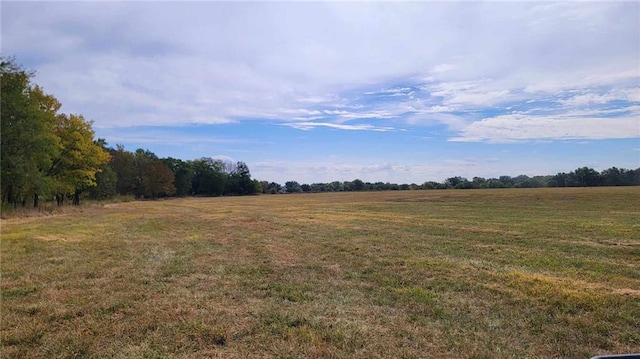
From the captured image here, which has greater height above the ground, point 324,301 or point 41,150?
point 41,150

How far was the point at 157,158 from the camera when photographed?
116438 mm

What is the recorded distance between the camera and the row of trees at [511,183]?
82688 mm

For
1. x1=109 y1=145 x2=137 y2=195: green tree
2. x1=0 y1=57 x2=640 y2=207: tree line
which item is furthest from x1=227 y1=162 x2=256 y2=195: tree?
x1=109 y1=145 x2=137 y2=195: green tree

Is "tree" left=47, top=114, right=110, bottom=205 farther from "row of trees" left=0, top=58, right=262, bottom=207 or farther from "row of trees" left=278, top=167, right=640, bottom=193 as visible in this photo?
"row of trees" left=278, top=167, right=640, bottom=193

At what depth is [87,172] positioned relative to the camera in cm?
4494

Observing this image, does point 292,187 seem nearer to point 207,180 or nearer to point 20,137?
point 207,180

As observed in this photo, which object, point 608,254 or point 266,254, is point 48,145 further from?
point 608,254

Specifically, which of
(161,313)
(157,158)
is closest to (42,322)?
(161,313)

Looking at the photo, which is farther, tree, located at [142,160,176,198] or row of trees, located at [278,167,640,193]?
tree, located at [142,160,176,198]

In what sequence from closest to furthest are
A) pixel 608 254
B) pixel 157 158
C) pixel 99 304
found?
pixel 99 304 → pixel 608 254 → pixel 157 158

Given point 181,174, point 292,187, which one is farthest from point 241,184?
point 292,187

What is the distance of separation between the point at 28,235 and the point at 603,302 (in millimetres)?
19604

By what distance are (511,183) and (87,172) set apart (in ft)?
310

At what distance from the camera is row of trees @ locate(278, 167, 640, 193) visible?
82688 millimetres
